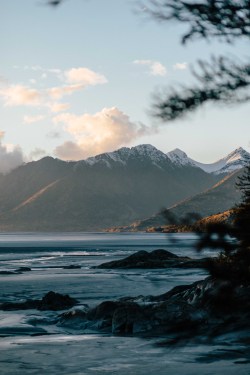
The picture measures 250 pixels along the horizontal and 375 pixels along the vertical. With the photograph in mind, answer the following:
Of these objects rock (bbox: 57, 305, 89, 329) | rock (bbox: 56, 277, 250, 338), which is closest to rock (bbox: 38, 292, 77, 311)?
rock (bbox: 57, 305, 89, 329)

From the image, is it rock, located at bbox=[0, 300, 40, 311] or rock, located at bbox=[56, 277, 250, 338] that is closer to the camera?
rock, located at bbox=[56, 277, 250, 338]

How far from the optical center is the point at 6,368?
1661cm

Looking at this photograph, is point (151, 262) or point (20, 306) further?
point (151, 262)

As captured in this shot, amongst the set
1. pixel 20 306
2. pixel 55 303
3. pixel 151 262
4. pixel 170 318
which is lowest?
pixel 151 262

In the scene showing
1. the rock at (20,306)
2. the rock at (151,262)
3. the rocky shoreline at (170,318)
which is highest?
the rocky shoreline at (170,318)

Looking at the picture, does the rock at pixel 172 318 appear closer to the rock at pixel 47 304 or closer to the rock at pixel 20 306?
the rock at pixel 47 304

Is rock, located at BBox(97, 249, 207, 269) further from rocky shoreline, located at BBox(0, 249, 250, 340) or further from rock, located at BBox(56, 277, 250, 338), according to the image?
rock, located at BBox(56, 277, 250, 338)

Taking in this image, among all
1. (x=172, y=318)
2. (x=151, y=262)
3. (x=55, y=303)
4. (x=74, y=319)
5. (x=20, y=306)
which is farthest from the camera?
(x=151, y=262)

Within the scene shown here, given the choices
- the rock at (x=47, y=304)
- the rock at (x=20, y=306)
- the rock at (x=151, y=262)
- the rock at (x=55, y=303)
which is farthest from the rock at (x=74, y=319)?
the rock at (x=151, y=262)

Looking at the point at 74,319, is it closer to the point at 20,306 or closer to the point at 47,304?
the point at 47,304

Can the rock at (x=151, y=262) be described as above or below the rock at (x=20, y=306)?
below

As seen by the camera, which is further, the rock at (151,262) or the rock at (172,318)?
the rock at (151,262)

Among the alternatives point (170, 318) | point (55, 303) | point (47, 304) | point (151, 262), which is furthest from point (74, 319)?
point (151, 262)

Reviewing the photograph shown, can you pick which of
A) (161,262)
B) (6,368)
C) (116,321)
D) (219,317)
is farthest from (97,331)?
(161,262)
